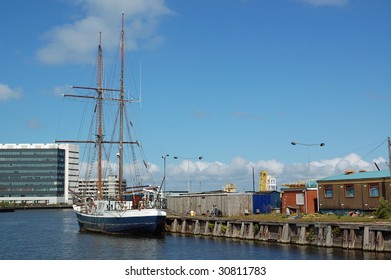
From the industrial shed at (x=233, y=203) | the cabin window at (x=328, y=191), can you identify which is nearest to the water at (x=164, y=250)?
the industrial shed at (x=233, y=203)

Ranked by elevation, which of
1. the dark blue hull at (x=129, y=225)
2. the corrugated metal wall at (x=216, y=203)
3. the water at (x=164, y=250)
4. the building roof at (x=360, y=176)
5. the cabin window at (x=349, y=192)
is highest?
→ the building roof at (x=360, y=176)

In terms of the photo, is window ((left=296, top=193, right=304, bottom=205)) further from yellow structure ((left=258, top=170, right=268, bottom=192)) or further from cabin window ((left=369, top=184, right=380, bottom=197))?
yellow structure ((left=258, top=170, right=268, bottom=192))

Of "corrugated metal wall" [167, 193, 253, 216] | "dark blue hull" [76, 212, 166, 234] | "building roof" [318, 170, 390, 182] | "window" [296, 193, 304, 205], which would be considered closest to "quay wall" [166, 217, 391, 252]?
"dark blue hull" [76, 212, 166, 234]

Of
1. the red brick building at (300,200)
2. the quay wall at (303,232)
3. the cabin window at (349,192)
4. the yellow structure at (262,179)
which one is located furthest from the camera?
the yellow structure at (262,179)

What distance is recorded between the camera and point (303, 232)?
158 ft

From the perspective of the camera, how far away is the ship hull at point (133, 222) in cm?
6525

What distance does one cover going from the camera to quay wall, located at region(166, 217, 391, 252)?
4103cm

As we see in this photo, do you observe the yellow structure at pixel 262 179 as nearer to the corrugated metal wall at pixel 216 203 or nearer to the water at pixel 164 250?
the corrugated metal wall at pixel 216 203

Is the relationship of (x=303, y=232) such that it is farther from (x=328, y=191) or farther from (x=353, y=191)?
(x=328, y=191)

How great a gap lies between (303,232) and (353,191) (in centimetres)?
1414

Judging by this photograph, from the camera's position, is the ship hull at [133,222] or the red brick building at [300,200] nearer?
the ship hull at [133,222]

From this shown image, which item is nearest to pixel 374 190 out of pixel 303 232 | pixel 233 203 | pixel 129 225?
pixel 303 232
